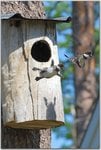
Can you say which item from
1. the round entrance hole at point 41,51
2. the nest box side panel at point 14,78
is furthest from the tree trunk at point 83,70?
the nest box side panel at point 14,78

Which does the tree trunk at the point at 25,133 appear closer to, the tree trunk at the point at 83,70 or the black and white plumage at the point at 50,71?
the black and white plumage at the point at 50,71

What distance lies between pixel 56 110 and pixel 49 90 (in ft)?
0.39

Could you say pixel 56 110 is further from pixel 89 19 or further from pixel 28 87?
pixel 89 19

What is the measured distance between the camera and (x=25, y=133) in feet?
11.9

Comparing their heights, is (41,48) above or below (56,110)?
above

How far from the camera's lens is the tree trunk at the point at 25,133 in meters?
3.52

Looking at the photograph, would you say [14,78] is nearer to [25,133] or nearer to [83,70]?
[25,133]

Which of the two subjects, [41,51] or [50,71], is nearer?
[50,71]

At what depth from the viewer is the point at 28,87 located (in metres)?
3.60

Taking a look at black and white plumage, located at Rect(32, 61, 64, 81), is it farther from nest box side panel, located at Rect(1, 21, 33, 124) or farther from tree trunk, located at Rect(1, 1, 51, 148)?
tree trunk, located at Rect(1, 1, 51, 148)

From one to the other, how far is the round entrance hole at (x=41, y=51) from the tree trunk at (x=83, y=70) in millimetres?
5024

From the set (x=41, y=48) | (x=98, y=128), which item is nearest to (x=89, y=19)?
(x=98, y=128)

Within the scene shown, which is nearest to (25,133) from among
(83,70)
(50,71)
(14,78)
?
(14,78)

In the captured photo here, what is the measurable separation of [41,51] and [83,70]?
18.3ft
